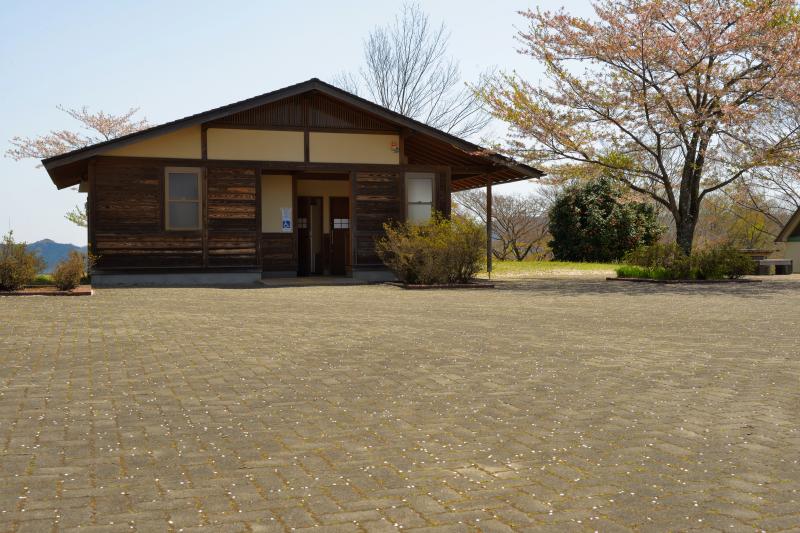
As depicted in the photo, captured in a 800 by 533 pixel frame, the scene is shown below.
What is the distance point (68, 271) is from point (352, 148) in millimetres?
8670

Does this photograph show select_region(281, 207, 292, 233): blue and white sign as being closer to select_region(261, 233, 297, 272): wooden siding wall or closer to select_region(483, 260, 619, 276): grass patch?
select_region(261, 233, 297, 272): wooden siding wall

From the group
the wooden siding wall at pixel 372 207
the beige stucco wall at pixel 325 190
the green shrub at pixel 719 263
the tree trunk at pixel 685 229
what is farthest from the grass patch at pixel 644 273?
the beige stucco wall at pixel 325 190

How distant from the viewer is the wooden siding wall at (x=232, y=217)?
815 inches

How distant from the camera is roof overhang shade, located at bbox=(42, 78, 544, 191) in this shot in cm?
1912

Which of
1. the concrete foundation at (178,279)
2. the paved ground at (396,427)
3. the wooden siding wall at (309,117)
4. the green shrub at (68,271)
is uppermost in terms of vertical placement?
the wooden siding wall at (309,117)

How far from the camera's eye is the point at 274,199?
75.4 ft

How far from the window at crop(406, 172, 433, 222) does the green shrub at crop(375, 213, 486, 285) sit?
9.19 ft

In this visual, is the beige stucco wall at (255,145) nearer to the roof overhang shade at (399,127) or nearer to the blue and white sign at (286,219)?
the roof overhang shade at (399,127)

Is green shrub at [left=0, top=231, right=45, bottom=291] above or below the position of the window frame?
below

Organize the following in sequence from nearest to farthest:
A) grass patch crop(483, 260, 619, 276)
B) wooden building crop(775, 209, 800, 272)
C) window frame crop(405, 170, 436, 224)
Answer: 1. window frame crop(405, 170, 436, 224)
2. grass patch crop(483, 260, 619, 276)
3. wooden building crop(775, 209, 800, 272)

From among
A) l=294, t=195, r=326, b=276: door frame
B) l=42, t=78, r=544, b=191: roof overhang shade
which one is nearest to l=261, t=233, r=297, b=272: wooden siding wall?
l=294, t=195, r=326, b=276: door frame

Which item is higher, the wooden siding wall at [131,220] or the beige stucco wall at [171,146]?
the beige stucco wall at [171,146]

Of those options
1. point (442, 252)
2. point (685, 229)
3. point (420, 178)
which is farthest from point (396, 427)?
point (685, 229)

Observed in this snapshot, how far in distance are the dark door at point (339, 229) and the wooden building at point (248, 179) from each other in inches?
50.6
